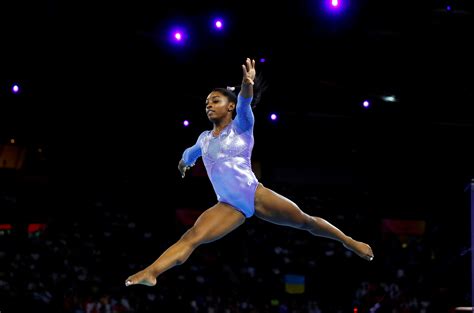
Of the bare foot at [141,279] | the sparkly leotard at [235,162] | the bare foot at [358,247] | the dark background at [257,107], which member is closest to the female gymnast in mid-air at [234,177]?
the sparkly leotard at [235,162]

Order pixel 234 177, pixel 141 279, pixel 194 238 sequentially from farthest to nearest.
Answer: pixel 234 177, pixel 194 238, pixel 141 279

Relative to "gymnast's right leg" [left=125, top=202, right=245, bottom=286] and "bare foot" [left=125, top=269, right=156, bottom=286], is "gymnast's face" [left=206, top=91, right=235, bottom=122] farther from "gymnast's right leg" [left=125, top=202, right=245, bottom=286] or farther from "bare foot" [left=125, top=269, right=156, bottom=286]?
"bare foot" [left=125, top=269, right=156, bottom=286]

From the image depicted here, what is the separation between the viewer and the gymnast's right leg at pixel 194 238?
3.86 meters

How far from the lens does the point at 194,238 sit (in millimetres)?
4172

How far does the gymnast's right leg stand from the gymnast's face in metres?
0.62

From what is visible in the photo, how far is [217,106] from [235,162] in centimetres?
44

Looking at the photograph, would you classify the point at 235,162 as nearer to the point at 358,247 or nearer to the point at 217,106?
the point at 217,106

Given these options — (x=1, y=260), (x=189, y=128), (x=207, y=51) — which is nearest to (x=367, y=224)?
(x=189, y=128)

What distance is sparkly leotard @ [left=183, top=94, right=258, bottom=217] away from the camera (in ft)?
14.5

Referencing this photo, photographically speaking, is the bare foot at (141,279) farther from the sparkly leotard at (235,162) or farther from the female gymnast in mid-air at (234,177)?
the sparkly leotard at (235,162)

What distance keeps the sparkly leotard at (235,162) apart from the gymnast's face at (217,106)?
10 centimetres

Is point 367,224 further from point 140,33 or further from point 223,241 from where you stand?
point 140,33

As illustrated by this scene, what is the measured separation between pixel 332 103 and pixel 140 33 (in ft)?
12.6

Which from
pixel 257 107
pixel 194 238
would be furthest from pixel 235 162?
pixel 257 107
